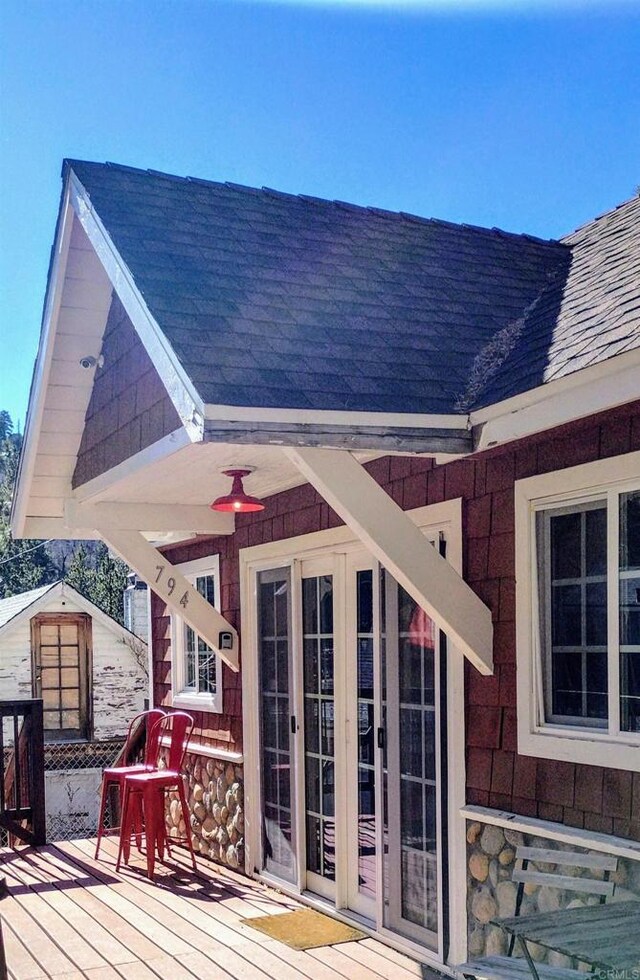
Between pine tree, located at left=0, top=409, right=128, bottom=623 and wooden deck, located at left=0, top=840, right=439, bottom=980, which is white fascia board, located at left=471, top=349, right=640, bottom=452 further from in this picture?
pine tree, located at left=0, top=409, right=128, bottom=623

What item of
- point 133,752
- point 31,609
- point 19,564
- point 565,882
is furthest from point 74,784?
point 19,564

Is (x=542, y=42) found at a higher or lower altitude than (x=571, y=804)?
higher

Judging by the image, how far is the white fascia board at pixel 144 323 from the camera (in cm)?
343

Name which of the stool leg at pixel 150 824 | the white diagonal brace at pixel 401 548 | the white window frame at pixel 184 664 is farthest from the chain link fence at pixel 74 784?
the white diagonal brace at pixel 401 548

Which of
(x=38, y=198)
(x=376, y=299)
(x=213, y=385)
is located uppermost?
(x=38, y=198)

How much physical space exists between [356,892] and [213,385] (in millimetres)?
2897

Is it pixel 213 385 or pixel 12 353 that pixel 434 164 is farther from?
pixel 12 353

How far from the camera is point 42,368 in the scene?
5.70 meters

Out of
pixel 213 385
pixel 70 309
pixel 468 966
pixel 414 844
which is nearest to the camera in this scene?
pixel 468 966

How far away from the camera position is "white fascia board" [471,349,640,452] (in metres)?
3.08

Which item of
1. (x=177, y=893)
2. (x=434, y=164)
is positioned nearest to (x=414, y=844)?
(x=177, y=893)

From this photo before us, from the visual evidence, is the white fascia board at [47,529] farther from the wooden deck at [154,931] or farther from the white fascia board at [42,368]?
the wooden deck at [154,931]

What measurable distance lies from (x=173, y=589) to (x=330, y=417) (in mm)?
3125

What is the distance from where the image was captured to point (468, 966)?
9.98 feet
